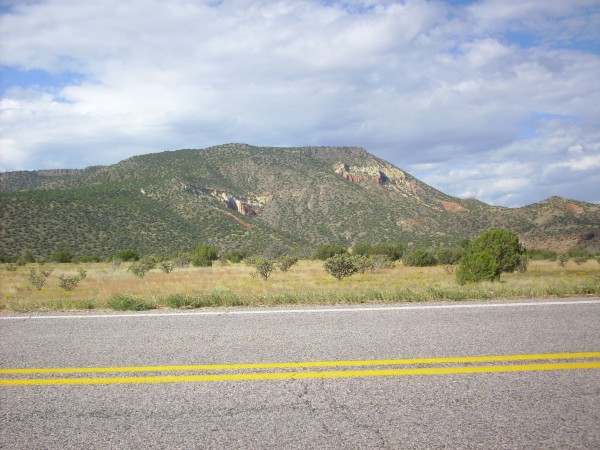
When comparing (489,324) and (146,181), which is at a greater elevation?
(146,181)

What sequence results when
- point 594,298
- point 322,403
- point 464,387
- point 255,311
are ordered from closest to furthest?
point 322,403, point 464,387, point 255,311, point 594,298

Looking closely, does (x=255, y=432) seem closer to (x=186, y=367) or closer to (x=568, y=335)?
(x=186, y=367)

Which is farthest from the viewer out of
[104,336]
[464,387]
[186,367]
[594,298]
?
[594,298]

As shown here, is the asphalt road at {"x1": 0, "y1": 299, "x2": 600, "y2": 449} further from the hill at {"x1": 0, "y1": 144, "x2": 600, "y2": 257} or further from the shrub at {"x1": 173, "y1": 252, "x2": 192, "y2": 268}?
the hill at {"x1": 0, "y1": 144, "x2": 600, "y2": 257}

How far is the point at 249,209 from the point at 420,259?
53489mm

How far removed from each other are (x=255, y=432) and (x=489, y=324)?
4077 mm

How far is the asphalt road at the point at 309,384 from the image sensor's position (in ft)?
9.94

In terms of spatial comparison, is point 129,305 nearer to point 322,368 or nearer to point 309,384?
point 322,368

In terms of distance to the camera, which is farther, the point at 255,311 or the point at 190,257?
the point at 190,257

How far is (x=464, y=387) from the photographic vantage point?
374 cm

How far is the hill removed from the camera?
58.5 m

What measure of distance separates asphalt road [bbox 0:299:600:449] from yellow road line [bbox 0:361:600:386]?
0.02 meters

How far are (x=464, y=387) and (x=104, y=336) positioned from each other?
4583 mm

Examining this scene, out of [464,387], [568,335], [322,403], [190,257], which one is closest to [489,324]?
[568,335]
